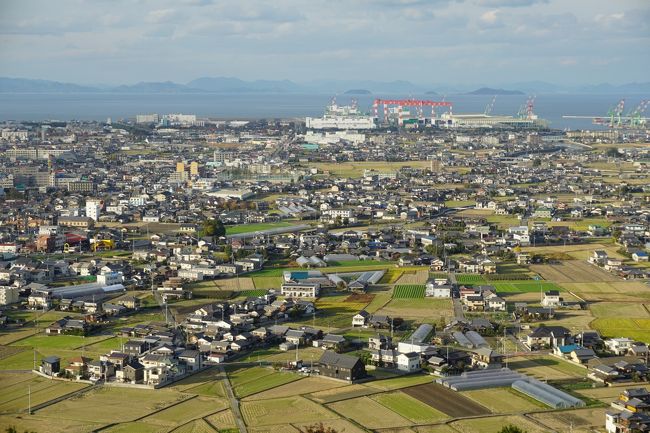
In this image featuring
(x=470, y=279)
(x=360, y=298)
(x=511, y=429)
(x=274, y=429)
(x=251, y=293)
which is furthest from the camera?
(x=470, y=279)

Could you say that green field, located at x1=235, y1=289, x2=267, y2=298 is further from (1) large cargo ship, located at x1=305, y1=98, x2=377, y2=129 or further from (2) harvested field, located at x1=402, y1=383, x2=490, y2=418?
(1) large cargo ship, located at x1=305, y1=98, x2=377, y2=129

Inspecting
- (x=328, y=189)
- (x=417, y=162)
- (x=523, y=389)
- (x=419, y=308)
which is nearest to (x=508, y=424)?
(x=523, y=389)

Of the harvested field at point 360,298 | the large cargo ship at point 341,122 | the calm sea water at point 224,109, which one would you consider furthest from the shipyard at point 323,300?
the calm sea water at point 224,109

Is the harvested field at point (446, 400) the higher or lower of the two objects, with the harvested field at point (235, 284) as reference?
higher

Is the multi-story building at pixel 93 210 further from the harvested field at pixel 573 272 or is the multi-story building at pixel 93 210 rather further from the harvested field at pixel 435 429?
the harvested field at pixel 435 429

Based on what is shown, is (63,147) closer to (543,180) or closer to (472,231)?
(543,180)

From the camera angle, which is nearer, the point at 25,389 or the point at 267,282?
the point at 25,389

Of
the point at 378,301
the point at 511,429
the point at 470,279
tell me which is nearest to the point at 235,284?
the point at 378,301

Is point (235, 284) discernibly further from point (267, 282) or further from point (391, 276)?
point (391, 276)
